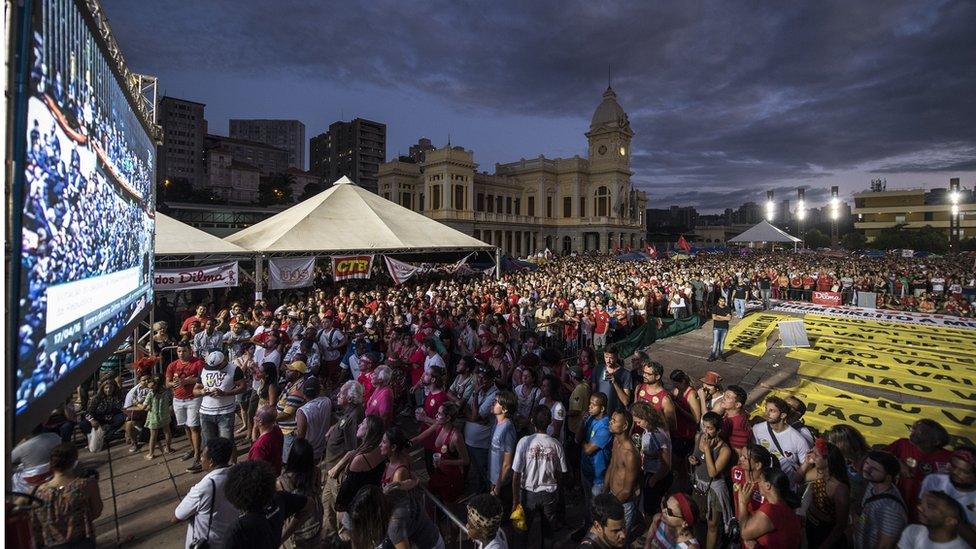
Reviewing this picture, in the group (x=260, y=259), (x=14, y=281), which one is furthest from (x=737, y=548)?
(x=260, y=259)

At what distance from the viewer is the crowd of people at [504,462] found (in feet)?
8.91

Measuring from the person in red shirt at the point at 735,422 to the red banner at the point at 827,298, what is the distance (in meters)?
16.8

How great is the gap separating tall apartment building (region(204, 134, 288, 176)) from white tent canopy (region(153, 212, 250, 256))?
89.4 metres

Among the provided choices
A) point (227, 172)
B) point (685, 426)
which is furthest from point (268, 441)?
point (227, 172)

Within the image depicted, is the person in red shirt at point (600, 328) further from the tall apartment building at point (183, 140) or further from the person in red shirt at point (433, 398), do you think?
the tall apartment building at point (183, 140)

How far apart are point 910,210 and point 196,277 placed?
97.0 m

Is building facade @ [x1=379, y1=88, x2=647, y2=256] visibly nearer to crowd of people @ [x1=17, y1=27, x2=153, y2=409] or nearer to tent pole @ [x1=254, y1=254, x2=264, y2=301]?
tent pole @ [x1=254, y1=254, x2=264, y2=301]

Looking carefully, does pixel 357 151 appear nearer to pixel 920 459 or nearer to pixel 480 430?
pixel 480 430

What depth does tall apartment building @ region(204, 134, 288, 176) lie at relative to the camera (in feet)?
301

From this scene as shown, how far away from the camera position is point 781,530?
280cm

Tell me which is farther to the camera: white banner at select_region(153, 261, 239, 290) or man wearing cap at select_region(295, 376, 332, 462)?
white banner at select_region(153, 261, 239, 290)

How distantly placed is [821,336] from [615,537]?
12659 mm

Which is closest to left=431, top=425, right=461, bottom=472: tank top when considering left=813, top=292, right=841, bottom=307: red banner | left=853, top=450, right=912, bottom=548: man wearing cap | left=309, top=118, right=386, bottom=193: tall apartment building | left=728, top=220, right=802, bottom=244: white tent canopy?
left=853, top=450, right=912, bottom=548: man wearing cap

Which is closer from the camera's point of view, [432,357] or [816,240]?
[432,357]
